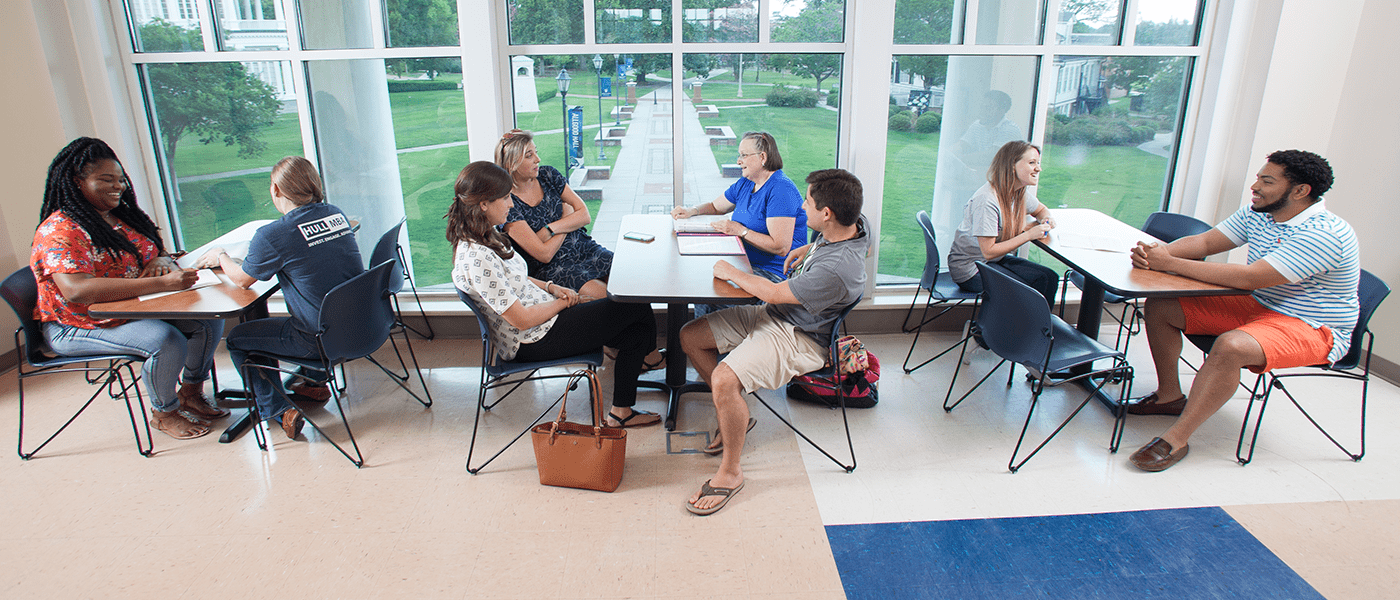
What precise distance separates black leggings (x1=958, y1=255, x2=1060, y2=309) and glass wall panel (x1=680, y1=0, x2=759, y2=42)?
184 cm

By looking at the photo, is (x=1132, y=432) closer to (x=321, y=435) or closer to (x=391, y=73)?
(x=321, y=435)

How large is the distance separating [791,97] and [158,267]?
10.9 ft

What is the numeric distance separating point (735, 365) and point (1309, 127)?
3668mm

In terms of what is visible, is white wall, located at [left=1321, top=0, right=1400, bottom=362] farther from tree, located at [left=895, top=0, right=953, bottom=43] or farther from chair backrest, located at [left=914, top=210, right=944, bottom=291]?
chair backrest, located at [left=914, top=210, right=944, bottom=291]

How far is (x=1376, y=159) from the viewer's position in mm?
3709

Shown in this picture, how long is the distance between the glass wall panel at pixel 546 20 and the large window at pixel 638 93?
0.01 metres

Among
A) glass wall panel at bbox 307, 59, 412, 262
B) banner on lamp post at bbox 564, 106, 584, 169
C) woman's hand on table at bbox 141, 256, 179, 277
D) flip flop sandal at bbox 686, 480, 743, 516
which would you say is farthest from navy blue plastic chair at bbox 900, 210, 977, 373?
woman's hand on table at bbox 141, 256, 179, 277

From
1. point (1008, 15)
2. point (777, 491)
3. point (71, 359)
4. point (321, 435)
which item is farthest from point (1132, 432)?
point (71, 359)

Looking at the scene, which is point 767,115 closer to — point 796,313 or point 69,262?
point 796,313

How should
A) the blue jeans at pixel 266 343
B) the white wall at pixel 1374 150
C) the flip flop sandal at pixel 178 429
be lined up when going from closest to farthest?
1. the blue jeans at pixel 266 343
2. the flip flop sandal at pixel 178 429
3. the white wall at pixel 1374 150

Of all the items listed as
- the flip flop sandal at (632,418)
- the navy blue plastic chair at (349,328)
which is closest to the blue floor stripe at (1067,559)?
the flip flop sandal at (632,418)

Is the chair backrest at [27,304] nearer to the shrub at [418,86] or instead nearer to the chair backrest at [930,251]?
the shrub at [418,86]

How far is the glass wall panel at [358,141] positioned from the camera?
13.8 ft

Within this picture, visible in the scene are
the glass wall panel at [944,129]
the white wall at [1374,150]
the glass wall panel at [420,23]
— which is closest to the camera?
the white wall at [1374,150]
